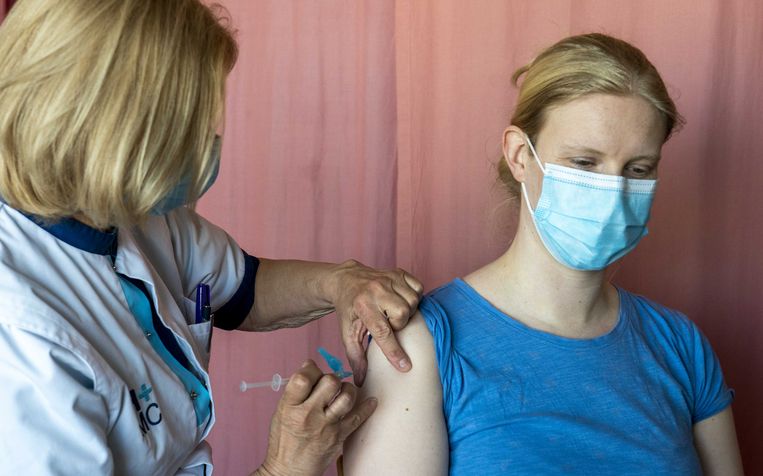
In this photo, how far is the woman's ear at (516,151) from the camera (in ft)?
4.92

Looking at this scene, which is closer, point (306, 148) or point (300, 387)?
point (300, 387)

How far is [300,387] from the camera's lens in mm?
1222

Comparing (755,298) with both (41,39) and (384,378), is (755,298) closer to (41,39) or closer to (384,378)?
(384,378)

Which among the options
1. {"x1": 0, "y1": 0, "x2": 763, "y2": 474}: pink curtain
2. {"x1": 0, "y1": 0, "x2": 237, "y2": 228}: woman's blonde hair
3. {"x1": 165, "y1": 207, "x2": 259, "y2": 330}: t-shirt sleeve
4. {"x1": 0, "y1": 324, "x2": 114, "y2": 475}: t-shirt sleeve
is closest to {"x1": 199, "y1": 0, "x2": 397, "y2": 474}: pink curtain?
{"x1": 0, "y1": 0, "x2": 763, "y2": 474}: pink curtain

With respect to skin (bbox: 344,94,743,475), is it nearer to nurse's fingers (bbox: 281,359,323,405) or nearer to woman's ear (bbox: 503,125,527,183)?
woman's ear (bbox: 503,125,527,183)

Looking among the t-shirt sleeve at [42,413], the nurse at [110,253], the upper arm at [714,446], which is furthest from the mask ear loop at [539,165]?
the t-shirt sleeve at [42,413]

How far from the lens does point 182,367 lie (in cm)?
132

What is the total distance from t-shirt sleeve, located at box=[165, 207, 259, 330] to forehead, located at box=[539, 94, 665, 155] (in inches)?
24.9

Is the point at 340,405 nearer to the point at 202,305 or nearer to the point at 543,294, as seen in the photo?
the point at 202,305

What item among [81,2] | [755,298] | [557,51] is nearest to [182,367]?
[81,2]

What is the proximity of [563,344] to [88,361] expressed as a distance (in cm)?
78

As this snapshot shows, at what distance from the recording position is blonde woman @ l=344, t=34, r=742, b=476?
4.37 feet

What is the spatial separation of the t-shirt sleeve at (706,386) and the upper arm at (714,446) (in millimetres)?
15

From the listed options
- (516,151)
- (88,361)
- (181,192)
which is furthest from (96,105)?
(516,151)
